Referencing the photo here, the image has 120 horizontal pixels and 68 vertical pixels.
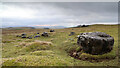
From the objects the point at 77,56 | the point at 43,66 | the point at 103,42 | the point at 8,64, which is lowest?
the point at 77,56

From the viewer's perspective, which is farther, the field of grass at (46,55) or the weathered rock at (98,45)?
the weathered rock at (98,45)

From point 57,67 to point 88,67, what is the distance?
6.55m

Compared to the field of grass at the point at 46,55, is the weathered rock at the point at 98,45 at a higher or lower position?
higher

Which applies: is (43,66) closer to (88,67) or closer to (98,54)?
(88,67)

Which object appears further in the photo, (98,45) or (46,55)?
(46,55)

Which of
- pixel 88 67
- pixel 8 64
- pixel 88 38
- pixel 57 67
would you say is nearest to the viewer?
pixel 8 64

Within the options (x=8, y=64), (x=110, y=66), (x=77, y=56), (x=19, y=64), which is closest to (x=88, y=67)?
(x=110, y=66)

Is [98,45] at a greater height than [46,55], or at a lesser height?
greater

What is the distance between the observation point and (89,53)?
2155 centimetres

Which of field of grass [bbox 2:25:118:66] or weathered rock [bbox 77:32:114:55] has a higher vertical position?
weathered rock [bbox 77:32:114:55]

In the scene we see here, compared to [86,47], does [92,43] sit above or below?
above

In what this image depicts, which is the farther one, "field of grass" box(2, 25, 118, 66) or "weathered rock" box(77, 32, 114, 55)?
"weathered rock" box(77, 32, 114, 55)

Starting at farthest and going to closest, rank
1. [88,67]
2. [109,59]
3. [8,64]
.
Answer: [109,59] → [88,67] → [8,64]

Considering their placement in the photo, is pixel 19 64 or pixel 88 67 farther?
pixel 88 67
